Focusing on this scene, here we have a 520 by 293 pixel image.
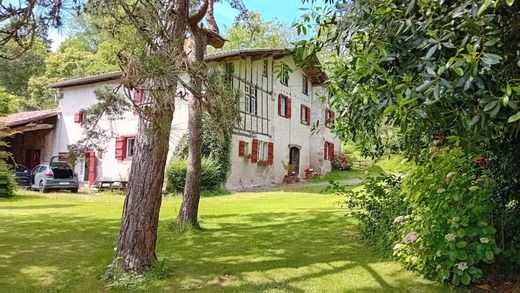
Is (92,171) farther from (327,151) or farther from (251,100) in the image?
(327,151)

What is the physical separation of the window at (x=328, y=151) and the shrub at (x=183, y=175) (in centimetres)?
1104

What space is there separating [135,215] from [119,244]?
0.41 meters

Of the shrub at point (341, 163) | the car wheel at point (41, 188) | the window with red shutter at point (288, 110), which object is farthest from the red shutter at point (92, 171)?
the shrub at point (341, 163)

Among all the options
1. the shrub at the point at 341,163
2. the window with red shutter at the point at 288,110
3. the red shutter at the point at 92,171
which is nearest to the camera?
the red shutter at the point at 92,171

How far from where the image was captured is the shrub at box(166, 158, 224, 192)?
16.5 meters

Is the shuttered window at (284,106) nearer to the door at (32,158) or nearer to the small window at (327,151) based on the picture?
the small window at (327,151)

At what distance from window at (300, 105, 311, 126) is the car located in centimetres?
1238

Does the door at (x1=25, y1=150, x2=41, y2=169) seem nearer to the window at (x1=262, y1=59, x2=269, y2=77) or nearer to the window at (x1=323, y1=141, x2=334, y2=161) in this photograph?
the window at (x1=262, y1=59, x2=269, y2=77)

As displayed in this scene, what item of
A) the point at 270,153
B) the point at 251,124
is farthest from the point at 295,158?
the point at 251,124

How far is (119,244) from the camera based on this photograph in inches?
203

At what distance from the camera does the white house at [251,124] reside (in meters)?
19.1

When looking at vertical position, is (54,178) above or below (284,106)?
below

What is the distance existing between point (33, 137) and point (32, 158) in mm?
1133

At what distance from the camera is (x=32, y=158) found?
23938 mm
